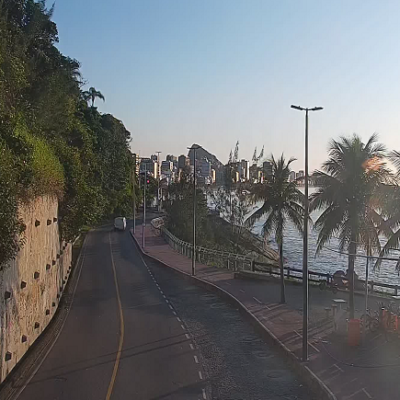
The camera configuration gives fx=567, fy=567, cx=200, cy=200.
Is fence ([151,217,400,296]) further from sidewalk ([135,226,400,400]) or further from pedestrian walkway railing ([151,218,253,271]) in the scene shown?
sidewalk ([135,226,400,400])

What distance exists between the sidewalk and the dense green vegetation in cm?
865

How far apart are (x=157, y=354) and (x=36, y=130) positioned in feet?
38.8

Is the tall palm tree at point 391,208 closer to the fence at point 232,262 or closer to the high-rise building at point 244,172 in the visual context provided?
the fence at point 232,262

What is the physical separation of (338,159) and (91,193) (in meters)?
18.4

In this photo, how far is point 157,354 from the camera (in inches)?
696

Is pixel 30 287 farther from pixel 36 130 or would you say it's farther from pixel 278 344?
pixel 36 130

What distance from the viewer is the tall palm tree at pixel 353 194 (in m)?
20.9

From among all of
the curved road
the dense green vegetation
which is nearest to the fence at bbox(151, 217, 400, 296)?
the curved road

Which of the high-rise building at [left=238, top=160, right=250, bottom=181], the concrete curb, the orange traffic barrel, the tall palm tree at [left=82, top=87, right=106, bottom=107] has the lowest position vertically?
the concrete curb

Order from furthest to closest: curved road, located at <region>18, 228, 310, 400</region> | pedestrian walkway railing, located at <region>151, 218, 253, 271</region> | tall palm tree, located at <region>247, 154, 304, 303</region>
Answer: pedestrian walkway railing, located at <region>151, 218, 253, 271</region>
tall palm tree, located at <region>247, 154, 304, 303</region>
curved road, located at <region>18, 228, 310, 400</region>

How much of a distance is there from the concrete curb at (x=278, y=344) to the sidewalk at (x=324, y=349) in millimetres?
36

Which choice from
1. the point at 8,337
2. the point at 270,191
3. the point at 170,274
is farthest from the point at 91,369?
the point at 170,274

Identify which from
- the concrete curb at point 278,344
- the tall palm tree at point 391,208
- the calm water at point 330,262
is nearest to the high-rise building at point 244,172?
the calm water at point 330,262

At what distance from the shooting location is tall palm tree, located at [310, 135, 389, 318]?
2094 cm
